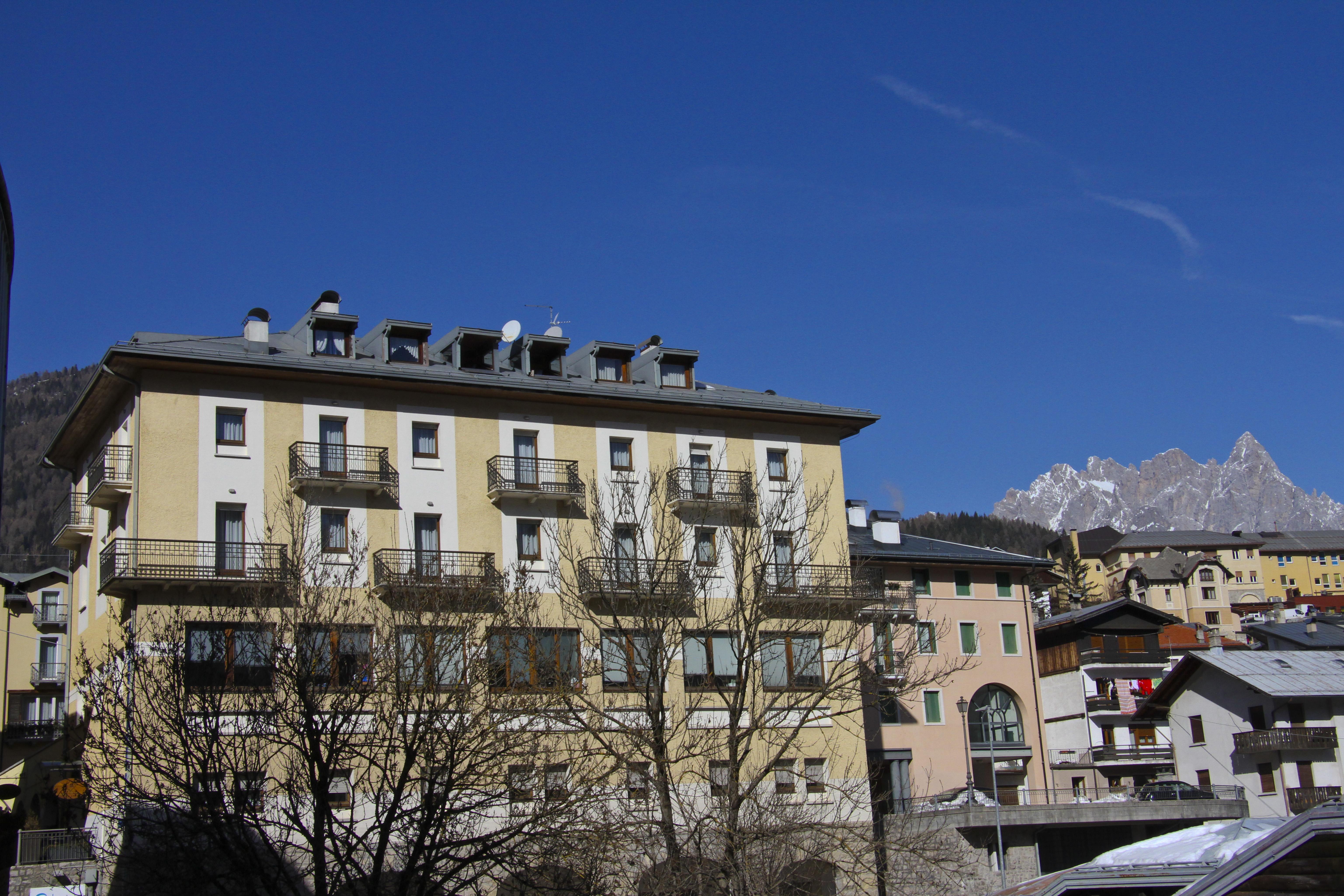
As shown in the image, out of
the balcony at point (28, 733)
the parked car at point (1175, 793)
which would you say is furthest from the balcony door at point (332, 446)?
the parked car at point (1175, 793)

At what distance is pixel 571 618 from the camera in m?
49.0

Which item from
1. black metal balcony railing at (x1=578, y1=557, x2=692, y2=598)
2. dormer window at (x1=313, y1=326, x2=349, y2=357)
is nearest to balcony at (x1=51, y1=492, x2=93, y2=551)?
dormer window at (x1=313, y1=326, x2=349, y2=357)

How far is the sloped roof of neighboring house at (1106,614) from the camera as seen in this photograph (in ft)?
261

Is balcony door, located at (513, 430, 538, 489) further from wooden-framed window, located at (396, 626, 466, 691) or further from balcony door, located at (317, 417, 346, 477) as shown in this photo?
wooden-framed window, located at (396, 626, 466, 691)

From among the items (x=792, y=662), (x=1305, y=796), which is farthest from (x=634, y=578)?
(x=1305, y=796)

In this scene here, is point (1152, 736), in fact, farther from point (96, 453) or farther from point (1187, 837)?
point (1187, 837)

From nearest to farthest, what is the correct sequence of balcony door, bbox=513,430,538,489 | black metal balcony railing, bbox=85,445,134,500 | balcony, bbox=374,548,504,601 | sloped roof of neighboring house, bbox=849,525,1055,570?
1. balcony, bbox=374,548,504,601
2. black metal balcony railing, bbox=85,445,134,500
3. balcony door, bbox=513,430,538,489
4. sloped roof of neighboring house, bbox=849,525,1055,570

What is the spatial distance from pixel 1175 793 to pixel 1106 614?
18.4 m

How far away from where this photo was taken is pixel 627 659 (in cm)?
3903

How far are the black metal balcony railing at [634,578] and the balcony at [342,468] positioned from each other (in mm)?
7339

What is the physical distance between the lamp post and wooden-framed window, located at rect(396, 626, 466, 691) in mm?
28441

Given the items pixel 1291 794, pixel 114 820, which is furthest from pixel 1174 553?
pixel 114 820

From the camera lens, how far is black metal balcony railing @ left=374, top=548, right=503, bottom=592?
44469 mm

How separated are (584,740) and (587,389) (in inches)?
624
